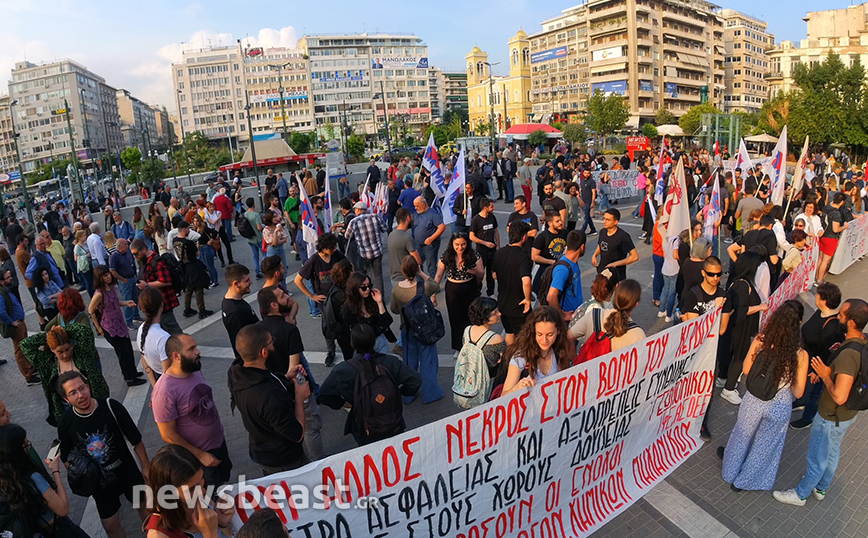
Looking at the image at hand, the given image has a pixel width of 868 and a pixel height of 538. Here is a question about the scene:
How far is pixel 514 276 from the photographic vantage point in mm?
6344

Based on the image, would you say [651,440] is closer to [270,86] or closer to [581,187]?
[581,187]

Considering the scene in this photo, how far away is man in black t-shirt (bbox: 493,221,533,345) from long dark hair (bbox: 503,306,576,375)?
1.98 meters

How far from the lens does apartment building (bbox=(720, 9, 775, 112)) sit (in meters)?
107

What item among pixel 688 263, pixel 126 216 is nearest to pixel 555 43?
pixel 126 216

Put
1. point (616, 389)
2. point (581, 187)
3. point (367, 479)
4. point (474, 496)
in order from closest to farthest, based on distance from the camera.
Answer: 1. point (367, 479)
2. point (474, 496)
3. point (616, 389)
4. point (581, 187)

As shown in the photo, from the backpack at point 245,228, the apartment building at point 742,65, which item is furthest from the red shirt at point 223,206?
the apartment building at point 742,65

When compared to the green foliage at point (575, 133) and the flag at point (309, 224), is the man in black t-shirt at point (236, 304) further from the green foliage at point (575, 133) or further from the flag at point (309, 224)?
the green foliage at point (575, 133)

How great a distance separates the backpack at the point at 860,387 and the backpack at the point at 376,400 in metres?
3.21

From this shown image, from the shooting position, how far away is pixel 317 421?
468 cm

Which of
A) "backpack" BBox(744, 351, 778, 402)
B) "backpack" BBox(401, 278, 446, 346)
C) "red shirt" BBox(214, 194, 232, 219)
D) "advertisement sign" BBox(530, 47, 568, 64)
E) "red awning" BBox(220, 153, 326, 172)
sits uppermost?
"advertisement sign" BBox(530, 47, 568, 64)

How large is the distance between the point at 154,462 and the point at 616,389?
122 inches

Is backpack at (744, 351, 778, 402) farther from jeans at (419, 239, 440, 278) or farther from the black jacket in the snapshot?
jeans at (419, 239, 440, 278)

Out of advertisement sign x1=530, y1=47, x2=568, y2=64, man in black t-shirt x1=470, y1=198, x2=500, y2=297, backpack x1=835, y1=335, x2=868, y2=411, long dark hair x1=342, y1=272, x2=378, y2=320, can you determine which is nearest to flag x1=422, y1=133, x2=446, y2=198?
man in black t-shirt x1=470, y1=198, x2=500, y2=297

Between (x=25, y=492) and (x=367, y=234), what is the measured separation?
19.9 ft
